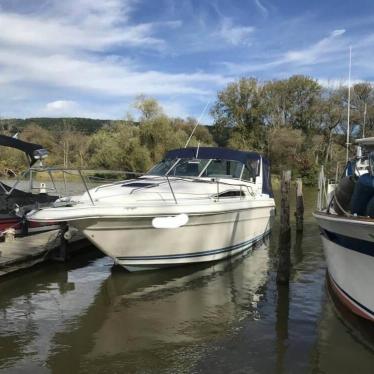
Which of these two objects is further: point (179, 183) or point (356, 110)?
point (356, 110)

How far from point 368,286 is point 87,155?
150 feet

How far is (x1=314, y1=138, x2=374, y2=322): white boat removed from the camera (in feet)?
18.3

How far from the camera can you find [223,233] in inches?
390

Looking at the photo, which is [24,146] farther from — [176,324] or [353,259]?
[353,259]

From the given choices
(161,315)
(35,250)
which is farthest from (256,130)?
(161,315)

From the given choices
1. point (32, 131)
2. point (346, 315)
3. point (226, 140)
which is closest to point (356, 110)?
point (226, 140)

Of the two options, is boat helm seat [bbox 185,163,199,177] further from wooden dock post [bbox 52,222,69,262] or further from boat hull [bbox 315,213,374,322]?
boat hull [bbox 315,213,374,322]

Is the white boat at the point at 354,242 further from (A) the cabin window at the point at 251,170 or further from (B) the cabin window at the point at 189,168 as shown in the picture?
(A) the cabin window at the point at 251,170

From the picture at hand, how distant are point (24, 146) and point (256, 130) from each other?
1482 inches

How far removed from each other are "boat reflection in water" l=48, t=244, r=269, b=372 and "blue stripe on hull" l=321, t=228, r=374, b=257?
1582 mm

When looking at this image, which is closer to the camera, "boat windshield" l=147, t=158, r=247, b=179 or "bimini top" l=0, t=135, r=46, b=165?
"boat windshield" l=147, t=158, r=247, b=179

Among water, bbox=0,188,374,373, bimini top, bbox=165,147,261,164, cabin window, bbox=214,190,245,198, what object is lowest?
water, bbox=0,188,374,373

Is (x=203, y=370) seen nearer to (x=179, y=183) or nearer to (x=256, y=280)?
(x=256, y=280)

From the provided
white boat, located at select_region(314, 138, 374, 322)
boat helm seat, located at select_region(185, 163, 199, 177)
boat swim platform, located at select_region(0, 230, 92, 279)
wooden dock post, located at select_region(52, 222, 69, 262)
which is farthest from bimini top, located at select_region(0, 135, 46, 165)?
white boat, located at select_region(314, 138, 374, 322)
